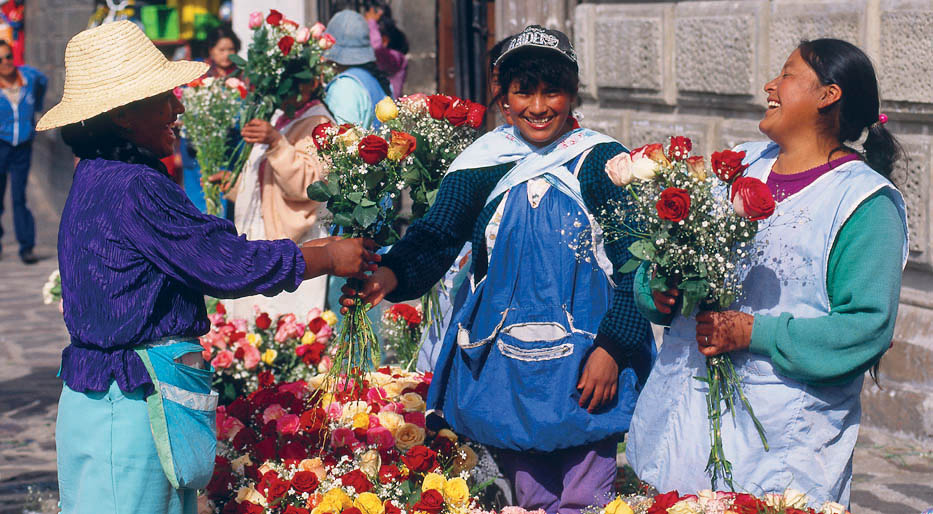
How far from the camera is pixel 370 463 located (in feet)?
14.5

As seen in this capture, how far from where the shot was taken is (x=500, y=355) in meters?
3.91

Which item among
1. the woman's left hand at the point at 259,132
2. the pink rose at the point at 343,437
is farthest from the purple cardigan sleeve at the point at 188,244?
the woman's left hand at the point at 259,132

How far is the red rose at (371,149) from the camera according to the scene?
405 centimetres

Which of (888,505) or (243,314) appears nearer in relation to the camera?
(888,505)

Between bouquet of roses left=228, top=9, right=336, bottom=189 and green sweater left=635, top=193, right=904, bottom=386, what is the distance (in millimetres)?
3742

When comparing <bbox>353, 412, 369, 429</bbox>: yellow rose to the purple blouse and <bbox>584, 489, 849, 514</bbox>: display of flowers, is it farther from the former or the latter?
<bbox>584, 489, 849, 514</bbox>: display of flowers

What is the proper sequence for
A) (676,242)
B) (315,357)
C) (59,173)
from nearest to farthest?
1. (676,242)
2. (315,357)
3. (59,173)

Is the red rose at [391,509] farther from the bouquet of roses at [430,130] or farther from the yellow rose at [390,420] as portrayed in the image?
the bouquet of roses at [430,130]

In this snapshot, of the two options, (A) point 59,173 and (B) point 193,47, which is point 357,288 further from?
(A) point 59,173

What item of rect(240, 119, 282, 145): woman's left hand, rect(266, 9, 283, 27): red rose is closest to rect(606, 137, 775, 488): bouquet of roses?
rect(240, 119, 282, 145): woman's left hand

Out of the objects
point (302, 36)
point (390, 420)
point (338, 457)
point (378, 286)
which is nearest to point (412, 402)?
point (390, 420)

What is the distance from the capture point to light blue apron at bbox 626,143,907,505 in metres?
3.34

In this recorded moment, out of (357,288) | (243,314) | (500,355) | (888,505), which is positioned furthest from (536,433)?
(243,314)

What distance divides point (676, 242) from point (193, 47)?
8.94 meters
